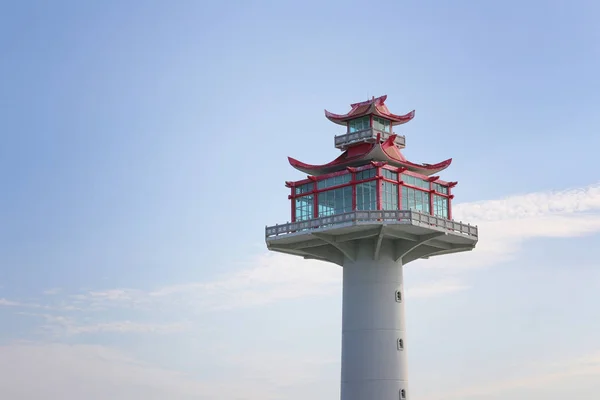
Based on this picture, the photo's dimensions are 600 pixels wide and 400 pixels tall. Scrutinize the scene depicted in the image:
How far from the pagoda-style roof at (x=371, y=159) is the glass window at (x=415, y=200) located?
2260mm

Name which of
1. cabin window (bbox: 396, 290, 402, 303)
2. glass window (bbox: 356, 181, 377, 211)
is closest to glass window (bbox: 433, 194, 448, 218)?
glass window (bbox: 356, 181, 377, 211)

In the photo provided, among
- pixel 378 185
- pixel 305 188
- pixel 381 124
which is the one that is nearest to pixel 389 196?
pixel 378 185

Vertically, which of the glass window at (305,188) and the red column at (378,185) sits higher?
the glass window at (305,188)

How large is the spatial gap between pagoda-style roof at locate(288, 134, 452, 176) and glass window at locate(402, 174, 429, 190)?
1099 mm

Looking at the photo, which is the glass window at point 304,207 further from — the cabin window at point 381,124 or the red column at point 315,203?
the cabin window at point 381,124

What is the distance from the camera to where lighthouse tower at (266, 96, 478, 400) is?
8481 cm

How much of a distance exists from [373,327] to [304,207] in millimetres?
10935

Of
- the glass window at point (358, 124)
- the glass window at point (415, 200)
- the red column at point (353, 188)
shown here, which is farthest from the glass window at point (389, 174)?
the glass window at point (358, 124)

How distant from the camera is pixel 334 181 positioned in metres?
88.8

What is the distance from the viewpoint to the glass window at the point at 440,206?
294 feet

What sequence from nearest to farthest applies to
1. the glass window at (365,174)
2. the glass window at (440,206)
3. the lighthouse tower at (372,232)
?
the lighthouse tower at (372,232)
the glass window at (365,174)
the glass window at (440,206)

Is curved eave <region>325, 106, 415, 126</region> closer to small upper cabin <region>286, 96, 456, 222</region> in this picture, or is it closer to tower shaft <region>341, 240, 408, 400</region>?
small upper cabin <region>286, 96, 456, 222</region>

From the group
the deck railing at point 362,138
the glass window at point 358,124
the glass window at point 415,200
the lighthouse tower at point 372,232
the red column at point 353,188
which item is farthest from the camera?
the glass window at point 358,124

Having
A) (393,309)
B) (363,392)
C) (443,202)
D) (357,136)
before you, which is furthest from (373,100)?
(363,392)
